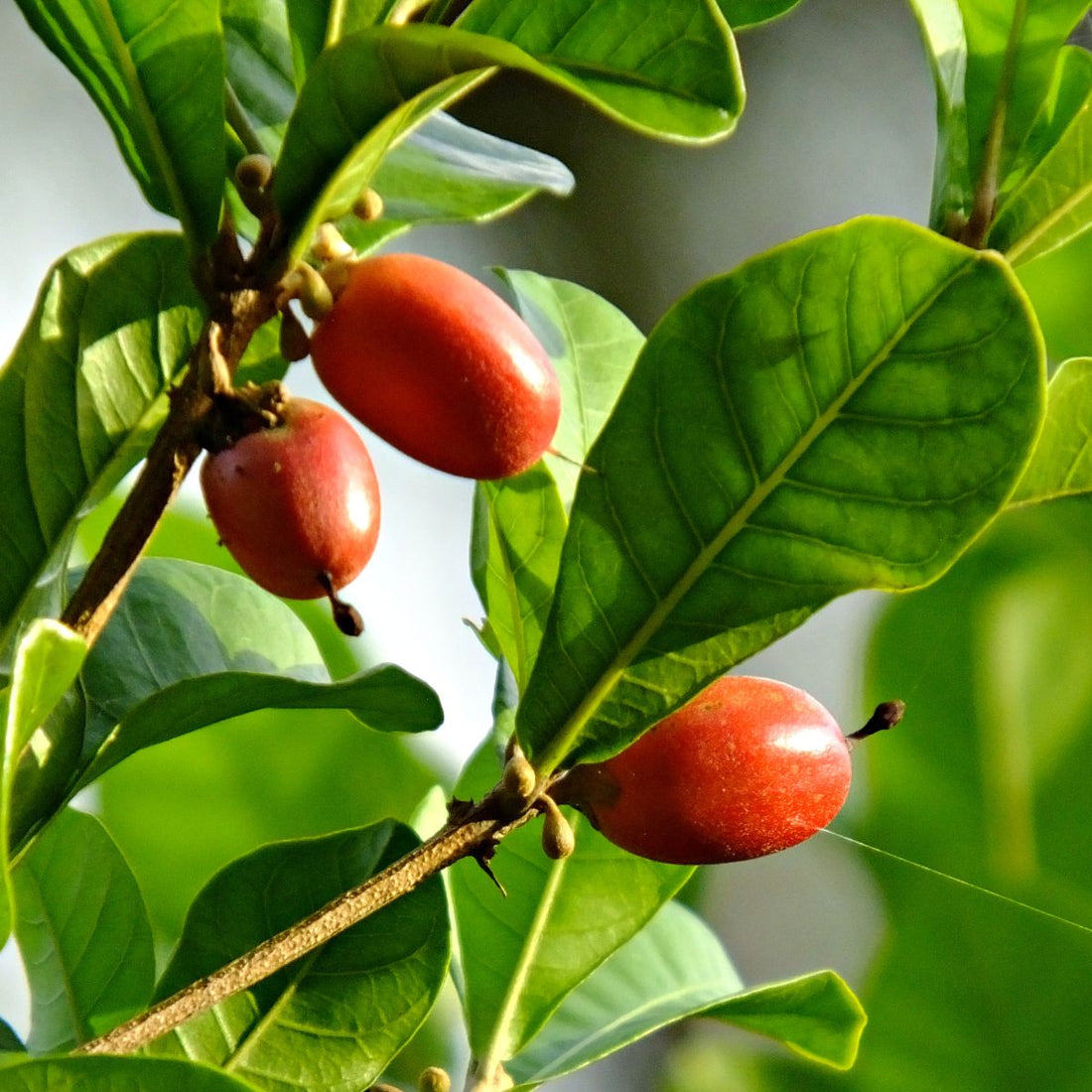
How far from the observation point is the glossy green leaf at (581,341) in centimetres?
66

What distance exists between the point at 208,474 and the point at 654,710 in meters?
0.17

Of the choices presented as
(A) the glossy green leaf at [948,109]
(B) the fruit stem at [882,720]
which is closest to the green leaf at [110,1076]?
(B) the fruit stem at [882,720]

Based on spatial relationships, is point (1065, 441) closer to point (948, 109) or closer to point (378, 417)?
point (948, 109)

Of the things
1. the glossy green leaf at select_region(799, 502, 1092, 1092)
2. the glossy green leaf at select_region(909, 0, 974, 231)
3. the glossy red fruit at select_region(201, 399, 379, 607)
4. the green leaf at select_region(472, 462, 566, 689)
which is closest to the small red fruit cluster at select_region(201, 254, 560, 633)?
the glossy red fruit at select_region(201, 399, 379, 607)

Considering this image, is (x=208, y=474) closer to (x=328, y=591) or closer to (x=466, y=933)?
(x=328, y=591)

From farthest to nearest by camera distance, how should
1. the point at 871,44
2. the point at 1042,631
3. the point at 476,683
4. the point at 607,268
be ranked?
the point at 871,44 → the point at 607,268 → the point at 476,683 → the point at 1042,631

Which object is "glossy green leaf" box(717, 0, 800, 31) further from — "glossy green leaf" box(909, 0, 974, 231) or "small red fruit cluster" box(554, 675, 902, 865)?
"small red fruit cluster" box(554, 675, 902, 865)

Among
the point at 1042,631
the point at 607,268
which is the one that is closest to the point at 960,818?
the point at 1042,631

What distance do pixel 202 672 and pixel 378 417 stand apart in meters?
0.20

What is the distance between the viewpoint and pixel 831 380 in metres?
0.43

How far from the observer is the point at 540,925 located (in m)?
0.70

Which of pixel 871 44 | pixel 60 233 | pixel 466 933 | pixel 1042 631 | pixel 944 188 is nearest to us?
pixel 944 188

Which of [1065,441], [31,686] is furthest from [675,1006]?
[31,686]

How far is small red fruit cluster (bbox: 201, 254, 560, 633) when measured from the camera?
45cm
